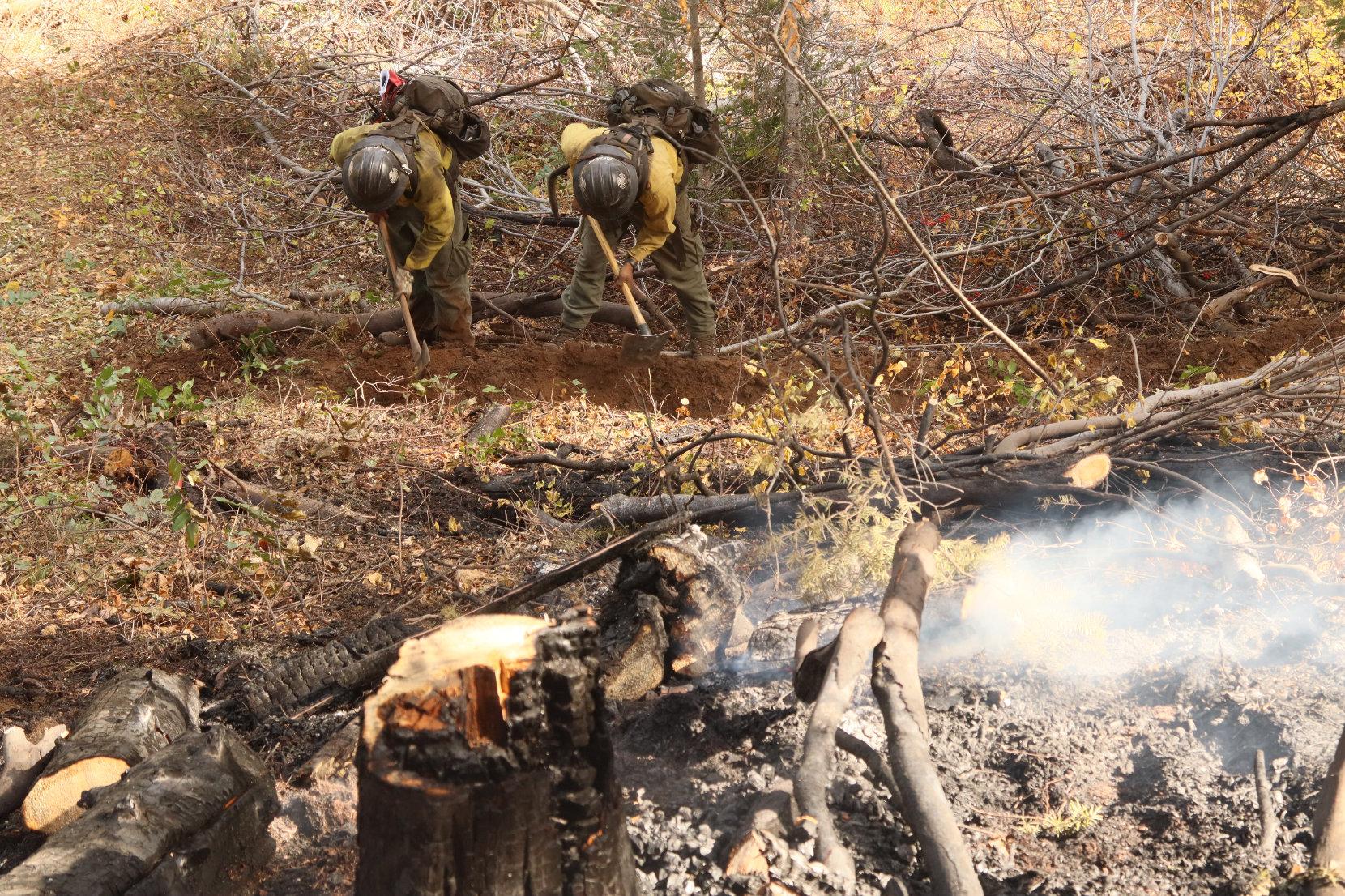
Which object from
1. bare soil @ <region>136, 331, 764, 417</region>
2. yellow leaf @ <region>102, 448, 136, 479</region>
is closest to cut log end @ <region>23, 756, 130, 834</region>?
yellow leaf @ <region>102, 448, 136, 479</region>

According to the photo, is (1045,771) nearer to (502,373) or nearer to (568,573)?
(568,573)

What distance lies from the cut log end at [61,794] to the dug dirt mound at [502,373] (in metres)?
3.81

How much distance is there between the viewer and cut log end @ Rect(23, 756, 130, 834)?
9.07 feet

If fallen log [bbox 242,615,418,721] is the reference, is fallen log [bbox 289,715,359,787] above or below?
below

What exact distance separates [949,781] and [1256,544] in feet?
5.41

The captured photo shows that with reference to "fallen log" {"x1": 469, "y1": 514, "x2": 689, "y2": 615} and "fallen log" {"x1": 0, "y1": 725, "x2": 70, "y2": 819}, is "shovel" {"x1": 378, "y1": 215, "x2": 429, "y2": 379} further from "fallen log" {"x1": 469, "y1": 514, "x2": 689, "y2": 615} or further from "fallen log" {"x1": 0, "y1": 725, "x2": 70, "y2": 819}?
"fallen log" {"x1": 0, "y1": 725, "x2": 70, "y2": 819}

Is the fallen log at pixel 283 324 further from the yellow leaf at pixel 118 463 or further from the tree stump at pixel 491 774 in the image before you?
the tree stump at pixel 491 774

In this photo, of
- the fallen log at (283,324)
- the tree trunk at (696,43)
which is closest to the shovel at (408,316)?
the fallen log at (283,324)

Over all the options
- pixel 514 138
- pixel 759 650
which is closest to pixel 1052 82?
pixel 514 138

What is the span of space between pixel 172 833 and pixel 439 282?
16.5 ft

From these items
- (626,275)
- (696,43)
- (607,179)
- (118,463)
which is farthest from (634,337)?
(118,463)

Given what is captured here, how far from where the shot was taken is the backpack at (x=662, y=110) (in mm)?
6227

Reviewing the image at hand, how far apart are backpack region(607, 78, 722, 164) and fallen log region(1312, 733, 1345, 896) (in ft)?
15.6

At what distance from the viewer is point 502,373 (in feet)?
22.1
